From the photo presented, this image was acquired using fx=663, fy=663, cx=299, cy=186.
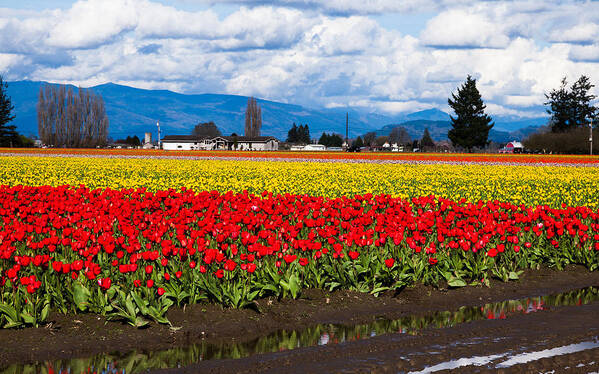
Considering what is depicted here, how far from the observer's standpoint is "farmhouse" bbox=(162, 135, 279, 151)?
142 m

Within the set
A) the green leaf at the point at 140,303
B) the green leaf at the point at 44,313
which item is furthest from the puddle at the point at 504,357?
the green leaf at the point at 44,313

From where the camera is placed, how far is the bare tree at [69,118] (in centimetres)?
10994

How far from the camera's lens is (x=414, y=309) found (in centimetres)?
816

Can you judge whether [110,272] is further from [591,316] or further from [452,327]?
[591,316]

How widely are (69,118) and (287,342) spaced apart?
112 meters

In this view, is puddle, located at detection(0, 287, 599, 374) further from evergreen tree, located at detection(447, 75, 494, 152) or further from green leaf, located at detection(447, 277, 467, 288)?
evergreen tree, located at detection(447, 75, 494, 152)

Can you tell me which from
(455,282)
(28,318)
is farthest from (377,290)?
(28,318)

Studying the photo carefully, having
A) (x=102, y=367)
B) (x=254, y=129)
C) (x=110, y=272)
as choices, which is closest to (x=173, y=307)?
(x=110, y=272)

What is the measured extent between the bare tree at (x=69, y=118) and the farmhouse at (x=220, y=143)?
90.7 ft

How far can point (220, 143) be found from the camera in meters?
152

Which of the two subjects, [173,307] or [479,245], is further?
[479,245]

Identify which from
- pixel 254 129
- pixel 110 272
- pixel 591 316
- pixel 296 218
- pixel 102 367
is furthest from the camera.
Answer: pixel 254 129

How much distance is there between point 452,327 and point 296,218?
17.5 feet

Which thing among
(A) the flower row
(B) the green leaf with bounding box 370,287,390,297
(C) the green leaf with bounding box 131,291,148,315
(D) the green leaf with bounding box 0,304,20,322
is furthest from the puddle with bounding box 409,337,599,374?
(D) the green leaf with bounding box 0,304,20,322
